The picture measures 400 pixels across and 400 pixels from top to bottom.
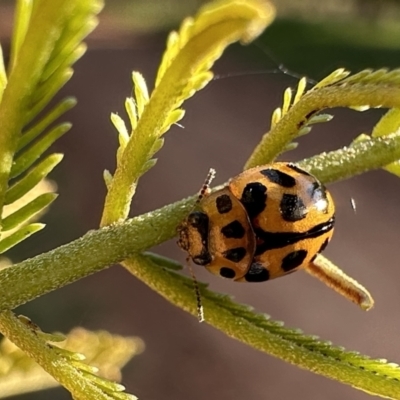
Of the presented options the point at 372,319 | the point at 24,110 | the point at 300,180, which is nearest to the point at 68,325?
the point at 372,319

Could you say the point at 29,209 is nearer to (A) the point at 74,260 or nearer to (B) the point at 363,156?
(A) the point at 74,260

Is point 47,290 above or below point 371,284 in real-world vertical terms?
below

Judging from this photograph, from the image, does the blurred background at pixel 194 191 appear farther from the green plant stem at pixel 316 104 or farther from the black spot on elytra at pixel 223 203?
the green plant stem at pixel 316 104

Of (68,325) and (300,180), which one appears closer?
(300,180)

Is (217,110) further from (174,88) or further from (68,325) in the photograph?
(174,88)

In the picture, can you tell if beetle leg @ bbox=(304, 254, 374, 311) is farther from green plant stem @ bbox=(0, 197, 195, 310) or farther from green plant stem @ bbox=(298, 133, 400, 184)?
green plant stem @ bbox=(0, 197, 195, 310)

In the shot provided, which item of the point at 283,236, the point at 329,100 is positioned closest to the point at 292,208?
the point at 283,236
